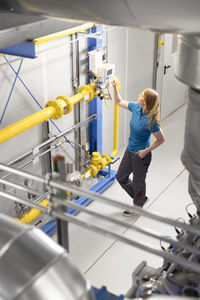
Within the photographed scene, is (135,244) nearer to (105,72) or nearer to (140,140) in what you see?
(140,140)

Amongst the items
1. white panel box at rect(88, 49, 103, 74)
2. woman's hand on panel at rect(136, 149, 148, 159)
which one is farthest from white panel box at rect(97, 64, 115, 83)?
woman's hand on panel at rect(136, 149, 148, 159)

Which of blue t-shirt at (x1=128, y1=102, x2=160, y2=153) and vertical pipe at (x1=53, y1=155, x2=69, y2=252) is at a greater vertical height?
vertical pipe at (x1=53, y1=155, x2=69, y2=252)

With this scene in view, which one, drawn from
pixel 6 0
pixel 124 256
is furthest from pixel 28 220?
pixel 6 0

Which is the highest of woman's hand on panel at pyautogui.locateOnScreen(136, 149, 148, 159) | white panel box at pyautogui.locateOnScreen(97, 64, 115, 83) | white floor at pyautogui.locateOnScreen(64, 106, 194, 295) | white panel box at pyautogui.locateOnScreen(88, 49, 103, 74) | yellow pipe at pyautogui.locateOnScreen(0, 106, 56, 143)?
white panel box at pyautogui.locateOnScreen(88, 49, 103, 74)

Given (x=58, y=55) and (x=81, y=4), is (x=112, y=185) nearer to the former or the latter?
(x=58, y=55)

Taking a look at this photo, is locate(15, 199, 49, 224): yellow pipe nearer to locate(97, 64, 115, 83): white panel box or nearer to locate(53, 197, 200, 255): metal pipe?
locate(97, 64, 115, 83): white panel box

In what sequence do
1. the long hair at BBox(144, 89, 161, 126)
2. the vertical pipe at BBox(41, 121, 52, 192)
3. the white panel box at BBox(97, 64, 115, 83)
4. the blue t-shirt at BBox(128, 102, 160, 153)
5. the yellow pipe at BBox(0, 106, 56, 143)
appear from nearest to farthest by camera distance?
the yellow pipe at BBox(0, 106, 56, 143), the long hair at BBox(144, 89, 161, 126), the blue t-shirt at BBox(128, 102, 160, 153), the vertical pipe at BBox(41, 121, 52, 192), the white panel box at BBox(97, 64, 115, 83)

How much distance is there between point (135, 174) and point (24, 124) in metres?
1.63

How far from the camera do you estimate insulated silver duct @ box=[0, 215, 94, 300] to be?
6.63 feet

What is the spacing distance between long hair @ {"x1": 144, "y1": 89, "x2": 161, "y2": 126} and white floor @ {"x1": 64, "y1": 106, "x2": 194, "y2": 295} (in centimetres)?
108

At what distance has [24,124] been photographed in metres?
4.66

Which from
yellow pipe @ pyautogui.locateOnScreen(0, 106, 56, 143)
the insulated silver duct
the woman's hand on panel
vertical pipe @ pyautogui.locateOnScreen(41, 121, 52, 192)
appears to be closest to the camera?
the insulated silver duct

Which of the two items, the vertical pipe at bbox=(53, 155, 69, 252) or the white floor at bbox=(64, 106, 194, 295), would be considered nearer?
the vertical pipe at bbox=(53, 155, 69, 252)

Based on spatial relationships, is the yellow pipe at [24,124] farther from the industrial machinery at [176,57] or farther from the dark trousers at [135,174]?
the industrial machinery at [176,57]
